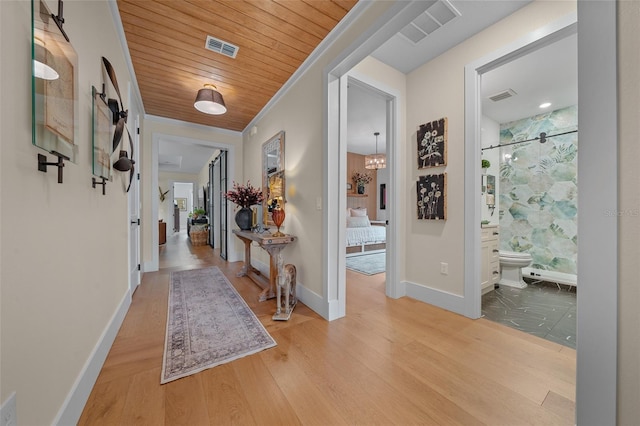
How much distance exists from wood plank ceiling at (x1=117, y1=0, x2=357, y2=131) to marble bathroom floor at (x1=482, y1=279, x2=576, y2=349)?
10.1 ft

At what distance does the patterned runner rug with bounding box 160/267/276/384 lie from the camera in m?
1.55

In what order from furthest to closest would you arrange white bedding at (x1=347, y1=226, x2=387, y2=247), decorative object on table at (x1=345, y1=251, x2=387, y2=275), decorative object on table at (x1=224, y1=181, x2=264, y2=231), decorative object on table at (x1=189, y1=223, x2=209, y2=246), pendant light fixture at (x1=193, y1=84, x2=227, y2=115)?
decorative object on table at (x1=189, y1=223, x2=209, y2=246), white bedding at (x1=347, y1=226, x2=387, y2=247), decorative object on table at (x1=345, y1=251, x2=387, y2=275), decorative object on table at (x1=224, y1=181, x2=264, y2=231), pendant light fixture at (x1=193, y1=84, x2=227, y2=115)

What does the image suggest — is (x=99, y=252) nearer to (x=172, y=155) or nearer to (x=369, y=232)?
(x=369, y=232)

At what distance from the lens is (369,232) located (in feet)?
18.6

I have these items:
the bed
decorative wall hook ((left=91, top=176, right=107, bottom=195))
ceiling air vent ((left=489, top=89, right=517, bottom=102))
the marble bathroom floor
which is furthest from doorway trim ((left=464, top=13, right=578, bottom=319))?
the bed

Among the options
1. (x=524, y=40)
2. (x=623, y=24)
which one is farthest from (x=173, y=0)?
(x=524, y=40)

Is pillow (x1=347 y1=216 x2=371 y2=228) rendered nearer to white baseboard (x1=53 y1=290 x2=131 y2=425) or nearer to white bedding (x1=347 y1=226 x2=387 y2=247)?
white bedding (x1=347 y1=226 x2=387 y2=247)

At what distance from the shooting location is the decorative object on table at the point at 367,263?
3946mm

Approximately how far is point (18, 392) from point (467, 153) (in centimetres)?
301

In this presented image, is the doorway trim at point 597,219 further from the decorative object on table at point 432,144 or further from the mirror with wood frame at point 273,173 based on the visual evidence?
the mirror with wood frame at point 273,173

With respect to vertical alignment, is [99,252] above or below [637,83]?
below

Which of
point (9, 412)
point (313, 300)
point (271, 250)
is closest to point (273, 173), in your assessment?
point (271, 250)

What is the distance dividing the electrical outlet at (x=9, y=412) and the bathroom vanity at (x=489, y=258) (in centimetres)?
352

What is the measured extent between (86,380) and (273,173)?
2.62 metres
